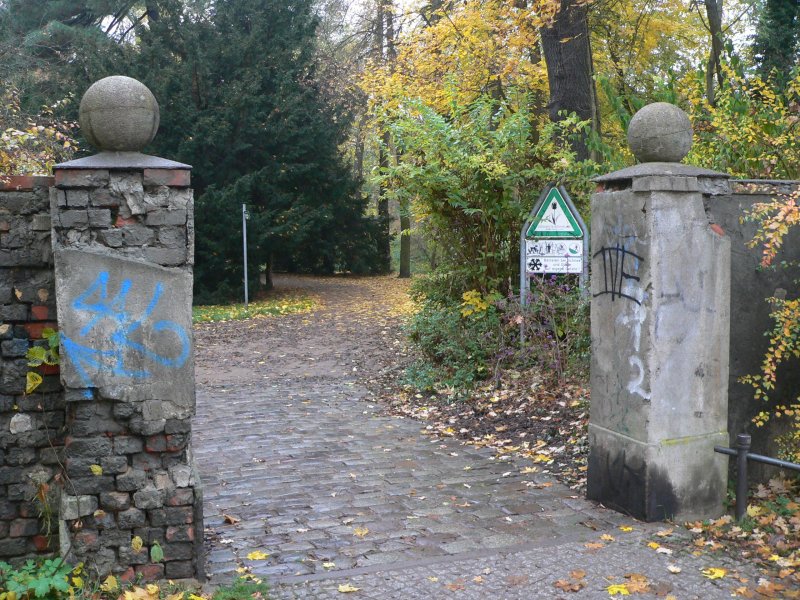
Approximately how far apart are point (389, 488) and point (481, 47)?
1294 cm

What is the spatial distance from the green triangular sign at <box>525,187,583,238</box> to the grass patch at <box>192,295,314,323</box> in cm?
1066

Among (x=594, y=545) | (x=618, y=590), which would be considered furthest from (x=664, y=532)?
(x=618, y=590)

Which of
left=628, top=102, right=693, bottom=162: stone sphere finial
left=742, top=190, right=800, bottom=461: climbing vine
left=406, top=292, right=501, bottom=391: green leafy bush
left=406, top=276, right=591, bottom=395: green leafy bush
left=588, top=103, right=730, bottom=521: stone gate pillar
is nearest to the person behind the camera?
left=742, top=190, right=800, bottom=461: climbing vine

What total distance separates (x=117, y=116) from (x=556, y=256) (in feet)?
20.3

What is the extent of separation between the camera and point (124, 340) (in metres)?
4.24

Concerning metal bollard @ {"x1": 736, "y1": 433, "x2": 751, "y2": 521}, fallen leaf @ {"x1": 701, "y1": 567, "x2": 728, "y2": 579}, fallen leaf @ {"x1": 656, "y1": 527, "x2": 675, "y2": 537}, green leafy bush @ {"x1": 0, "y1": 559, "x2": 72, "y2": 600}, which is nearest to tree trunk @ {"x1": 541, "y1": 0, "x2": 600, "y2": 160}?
metal bollard @ {"x1": 736, "y1": 433, "x2": 751, "y2": 521}

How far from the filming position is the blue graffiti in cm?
417

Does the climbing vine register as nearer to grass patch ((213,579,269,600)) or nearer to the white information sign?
grass patch ((213,579,269,600))

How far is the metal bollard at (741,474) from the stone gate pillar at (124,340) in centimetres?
349

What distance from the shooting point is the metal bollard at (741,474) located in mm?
5043

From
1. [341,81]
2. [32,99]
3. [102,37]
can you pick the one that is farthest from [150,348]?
[341,81]

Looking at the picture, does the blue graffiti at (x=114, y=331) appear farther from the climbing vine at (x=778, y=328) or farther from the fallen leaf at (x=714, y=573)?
the climbing vine at (x=778, y=328)

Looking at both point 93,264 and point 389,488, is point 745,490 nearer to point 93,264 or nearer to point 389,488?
point 389,488

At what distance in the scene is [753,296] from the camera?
5.56 meters
